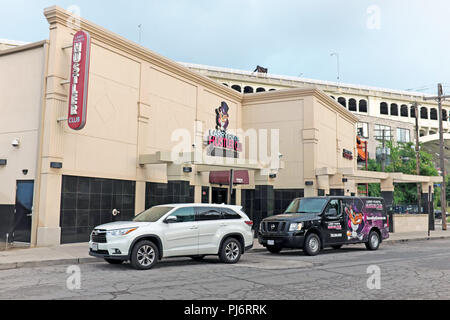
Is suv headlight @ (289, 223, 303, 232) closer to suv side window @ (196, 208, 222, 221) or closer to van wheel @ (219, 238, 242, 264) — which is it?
van wheel @ (219, 238, 242, 264)

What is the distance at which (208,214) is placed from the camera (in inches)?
496

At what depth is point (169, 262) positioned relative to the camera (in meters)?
12.9

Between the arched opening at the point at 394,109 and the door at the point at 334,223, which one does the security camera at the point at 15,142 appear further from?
the arched opening at the point at 394,109

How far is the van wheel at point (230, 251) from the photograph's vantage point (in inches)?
495

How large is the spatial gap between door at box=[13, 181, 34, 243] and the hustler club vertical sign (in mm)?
2999

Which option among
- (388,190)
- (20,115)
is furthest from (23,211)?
(388,190)

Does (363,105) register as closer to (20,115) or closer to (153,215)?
(20,115)

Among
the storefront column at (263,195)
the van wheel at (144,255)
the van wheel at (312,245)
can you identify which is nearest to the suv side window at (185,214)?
the van wheel at (144,255)

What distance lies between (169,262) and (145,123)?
29.3ft

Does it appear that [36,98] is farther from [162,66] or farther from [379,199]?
[379,199]

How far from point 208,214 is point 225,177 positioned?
10.6 m

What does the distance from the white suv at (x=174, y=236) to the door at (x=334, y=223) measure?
3.65m

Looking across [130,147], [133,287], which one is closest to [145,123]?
[130,147]

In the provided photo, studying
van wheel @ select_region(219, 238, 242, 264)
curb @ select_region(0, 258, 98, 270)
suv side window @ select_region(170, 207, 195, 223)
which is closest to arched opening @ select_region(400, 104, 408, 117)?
van wheel @ select_region(219, 238, 242, 264)
